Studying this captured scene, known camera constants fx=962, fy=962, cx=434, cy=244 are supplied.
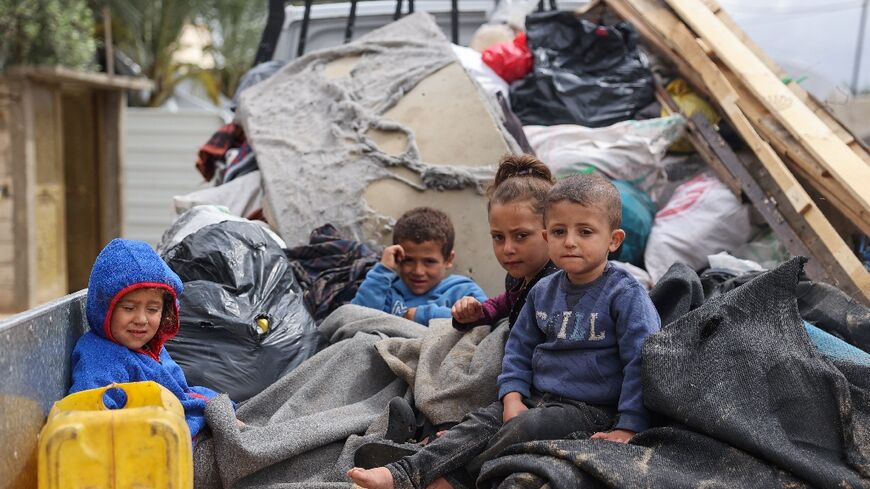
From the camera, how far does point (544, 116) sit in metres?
5.24

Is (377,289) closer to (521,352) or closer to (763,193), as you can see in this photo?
(521,352)

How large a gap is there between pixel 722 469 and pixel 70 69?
33.1 ft

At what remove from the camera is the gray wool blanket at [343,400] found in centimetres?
283

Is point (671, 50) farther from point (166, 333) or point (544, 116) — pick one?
point (166, 333)

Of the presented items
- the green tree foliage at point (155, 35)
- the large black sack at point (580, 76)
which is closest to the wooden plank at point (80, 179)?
the green tree foliage at point (155, 35)

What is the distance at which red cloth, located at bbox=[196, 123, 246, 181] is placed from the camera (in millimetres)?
5688

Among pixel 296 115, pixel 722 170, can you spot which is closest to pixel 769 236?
pixel 722 170

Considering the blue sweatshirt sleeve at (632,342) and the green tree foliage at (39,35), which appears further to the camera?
the green tree foliage at (39,35)

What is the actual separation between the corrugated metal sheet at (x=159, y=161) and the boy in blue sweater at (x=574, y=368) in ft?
38.2

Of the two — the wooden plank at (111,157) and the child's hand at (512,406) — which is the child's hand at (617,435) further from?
the wooden plank at (111,157)

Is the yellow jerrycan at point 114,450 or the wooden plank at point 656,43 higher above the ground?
the wooden plank at point 656,43

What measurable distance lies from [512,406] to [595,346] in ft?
0.96

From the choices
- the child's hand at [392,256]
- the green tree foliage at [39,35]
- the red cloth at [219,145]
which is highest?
the child's hand at [392,256]

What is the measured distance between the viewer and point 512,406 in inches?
108
